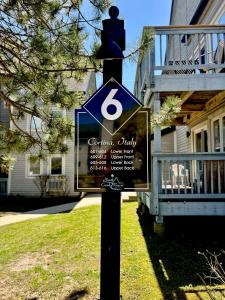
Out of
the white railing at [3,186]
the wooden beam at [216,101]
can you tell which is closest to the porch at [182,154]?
the wooden beam at [216,101]

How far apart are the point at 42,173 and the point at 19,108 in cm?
1477

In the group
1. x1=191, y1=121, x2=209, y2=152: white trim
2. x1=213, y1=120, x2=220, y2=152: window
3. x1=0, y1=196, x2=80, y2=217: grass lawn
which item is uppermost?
x1=191, y1=121, x2=209, y2=152: white trim

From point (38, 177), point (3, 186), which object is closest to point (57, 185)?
point (38, 177)

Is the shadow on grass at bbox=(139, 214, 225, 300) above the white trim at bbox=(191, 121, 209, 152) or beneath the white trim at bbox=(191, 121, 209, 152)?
beneath

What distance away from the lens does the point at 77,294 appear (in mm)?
4582

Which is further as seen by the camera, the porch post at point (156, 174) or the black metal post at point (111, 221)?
the porch post at point (156, 174)

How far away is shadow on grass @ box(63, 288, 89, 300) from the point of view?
14.6 feet

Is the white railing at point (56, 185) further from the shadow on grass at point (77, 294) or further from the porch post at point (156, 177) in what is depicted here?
the shadow on grass at point (77, 294)

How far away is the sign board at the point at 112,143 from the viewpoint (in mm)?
2787

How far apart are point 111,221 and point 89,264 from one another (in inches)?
137

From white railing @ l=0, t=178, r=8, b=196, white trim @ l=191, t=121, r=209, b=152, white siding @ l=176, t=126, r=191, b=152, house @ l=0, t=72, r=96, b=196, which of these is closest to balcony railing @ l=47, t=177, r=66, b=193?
house @ l=0, t=72, r=96, b=196

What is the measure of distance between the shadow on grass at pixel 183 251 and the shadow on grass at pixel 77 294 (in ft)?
3.73

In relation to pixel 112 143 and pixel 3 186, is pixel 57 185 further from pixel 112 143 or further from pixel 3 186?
pixel 112 143

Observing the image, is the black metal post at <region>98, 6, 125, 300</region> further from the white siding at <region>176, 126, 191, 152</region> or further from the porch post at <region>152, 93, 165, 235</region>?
the white siding at <region>176, 126, 191, 152</region>
